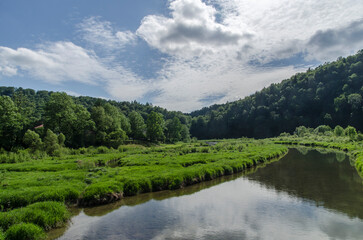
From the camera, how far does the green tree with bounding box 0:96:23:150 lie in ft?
195

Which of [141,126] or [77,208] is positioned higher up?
[141,126]

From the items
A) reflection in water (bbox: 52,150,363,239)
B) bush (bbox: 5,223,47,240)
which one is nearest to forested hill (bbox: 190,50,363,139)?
reflection in water (bbox: 52,150,363,239)

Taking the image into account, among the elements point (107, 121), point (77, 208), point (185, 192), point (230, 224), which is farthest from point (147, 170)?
point (107, 121)

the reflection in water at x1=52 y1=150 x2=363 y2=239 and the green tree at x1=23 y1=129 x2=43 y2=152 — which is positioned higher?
the green tree at x1=23 y1=129 x2=43 y2=152

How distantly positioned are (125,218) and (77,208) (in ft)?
18.8

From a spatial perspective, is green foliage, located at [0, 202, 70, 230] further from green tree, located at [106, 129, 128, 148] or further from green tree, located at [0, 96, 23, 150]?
green tree, located at [106, 129, 128, 148]

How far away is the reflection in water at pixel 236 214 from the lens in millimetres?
16141

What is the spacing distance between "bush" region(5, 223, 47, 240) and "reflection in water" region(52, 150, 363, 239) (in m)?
1.71

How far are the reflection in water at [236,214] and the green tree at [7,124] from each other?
179 ft

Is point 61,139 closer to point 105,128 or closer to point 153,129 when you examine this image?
point 105,128

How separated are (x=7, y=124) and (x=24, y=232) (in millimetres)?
57572

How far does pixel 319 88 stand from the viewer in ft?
585

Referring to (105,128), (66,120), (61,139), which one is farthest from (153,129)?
(61,139)

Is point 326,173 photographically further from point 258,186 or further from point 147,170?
point 147,170
